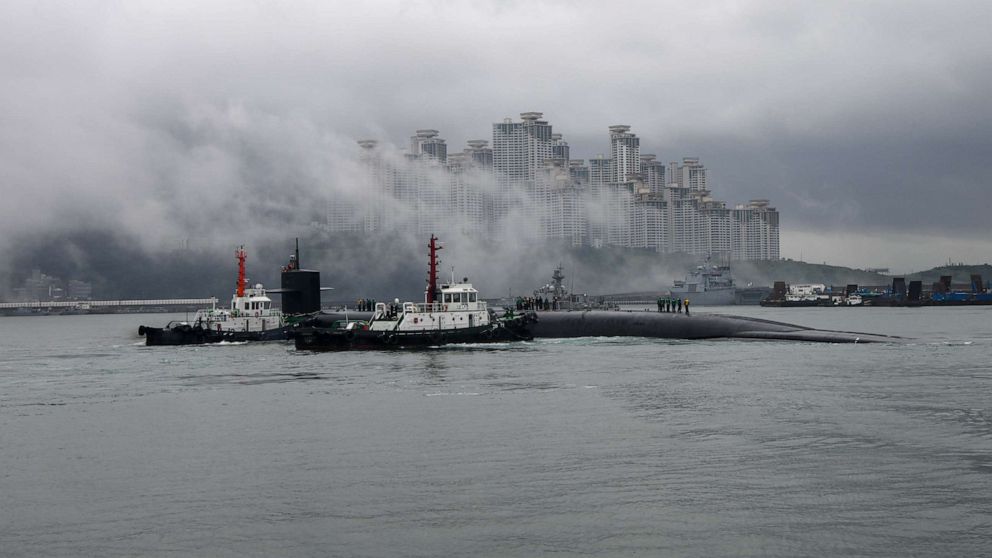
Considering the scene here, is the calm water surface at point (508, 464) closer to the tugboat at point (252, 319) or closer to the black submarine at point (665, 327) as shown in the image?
the black submarine at point (665, 327)

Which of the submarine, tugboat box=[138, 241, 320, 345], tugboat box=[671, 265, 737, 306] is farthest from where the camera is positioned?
tugboat box=[671, 265, 737, 306]

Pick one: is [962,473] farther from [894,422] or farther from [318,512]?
[318,512]

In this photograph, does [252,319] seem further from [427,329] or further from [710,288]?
[710,288]

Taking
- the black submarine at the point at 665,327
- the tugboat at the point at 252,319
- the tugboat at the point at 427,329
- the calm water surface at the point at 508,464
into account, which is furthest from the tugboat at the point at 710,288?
the calm water surface at the point at 508,464

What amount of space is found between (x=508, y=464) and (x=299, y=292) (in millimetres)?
54436

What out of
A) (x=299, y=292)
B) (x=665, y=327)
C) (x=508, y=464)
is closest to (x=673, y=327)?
(x=665, y=327)

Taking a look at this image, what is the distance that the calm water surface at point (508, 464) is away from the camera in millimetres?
16422

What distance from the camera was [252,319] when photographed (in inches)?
2830

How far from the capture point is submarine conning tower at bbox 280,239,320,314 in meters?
74.4

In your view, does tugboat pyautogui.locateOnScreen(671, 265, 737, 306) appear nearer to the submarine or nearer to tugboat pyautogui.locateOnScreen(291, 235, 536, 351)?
the submarine

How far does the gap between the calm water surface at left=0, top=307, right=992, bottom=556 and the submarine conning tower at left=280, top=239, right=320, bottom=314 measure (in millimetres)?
30990

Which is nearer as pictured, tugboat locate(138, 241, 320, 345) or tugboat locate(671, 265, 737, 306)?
tugboat locate(138, 241, 320, 345)

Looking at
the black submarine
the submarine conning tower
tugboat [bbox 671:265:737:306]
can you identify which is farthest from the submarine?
tugboat [bbox 671:265:737:306]

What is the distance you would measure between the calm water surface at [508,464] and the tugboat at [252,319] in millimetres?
27637
